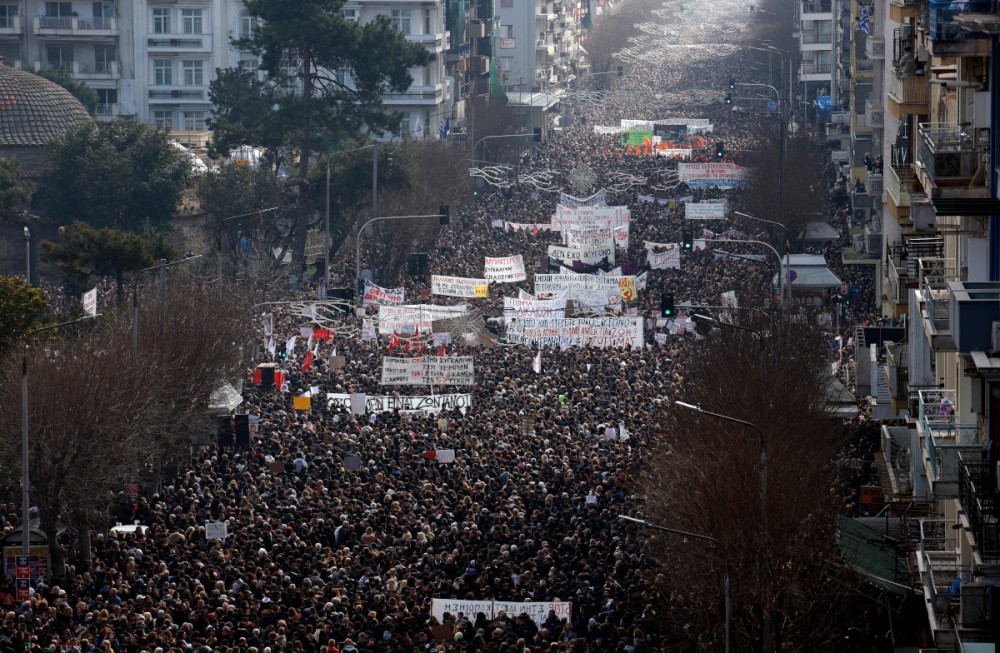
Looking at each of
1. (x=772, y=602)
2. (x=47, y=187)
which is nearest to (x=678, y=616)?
(x=772, y=602)

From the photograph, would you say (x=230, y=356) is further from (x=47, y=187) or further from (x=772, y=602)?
(x=47, y=187)

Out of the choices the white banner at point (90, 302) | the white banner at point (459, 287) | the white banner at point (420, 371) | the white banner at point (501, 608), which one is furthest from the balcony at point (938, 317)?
the white banner at point (459, 287)

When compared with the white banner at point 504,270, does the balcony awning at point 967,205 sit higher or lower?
higher

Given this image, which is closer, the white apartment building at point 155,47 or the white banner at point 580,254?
the white banner at point 580,254

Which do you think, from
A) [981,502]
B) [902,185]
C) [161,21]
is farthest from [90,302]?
[161,21]

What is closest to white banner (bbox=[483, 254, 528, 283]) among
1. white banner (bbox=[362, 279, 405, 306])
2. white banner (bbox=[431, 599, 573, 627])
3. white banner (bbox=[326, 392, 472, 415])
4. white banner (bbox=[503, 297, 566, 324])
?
white banner (bbox=[362, 279, 405, 306])

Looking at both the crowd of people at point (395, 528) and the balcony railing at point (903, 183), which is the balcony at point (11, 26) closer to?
the crowd of people at point (395, 528)
